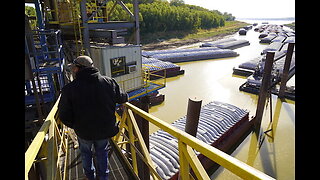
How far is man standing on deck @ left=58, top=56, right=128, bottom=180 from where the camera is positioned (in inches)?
115

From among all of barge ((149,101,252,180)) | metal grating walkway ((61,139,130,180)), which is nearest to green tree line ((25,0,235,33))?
barge ((149,101,252,180))

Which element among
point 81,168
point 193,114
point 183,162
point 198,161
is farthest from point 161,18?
point 198,161

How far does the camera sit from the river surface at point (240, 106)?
11.0 metres

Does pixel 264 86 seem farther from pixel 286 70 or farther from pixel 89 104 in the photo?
pixel 89 104

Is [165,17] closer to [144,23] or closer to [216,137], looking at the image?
[144,23]

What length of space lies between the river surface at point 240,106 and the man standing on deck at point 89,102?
2134mm

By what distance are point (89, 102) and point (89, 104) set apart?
0.03 metres

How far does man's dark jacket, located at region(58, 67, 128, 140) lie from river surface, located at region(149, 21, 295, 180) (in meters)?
2.15

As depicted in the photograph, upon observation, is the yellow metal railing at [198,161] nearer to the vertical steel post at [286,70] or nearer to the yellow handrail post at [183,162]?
the yellow handrail post at [183,162]

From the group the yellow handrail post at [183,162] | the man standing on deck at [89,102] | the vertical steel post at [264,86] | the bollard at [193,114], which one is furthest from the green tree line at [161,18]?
the yellow handrail post at [183,162]

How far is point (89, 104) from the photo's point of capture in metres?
2.95

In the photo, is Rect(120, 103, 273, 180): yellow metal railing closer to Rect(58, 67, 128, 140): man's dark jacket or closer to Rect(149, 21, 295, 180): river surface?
Rect(58, 67, 128, 140): man's dark jacket

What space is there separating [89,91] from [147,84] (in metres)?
10.1
